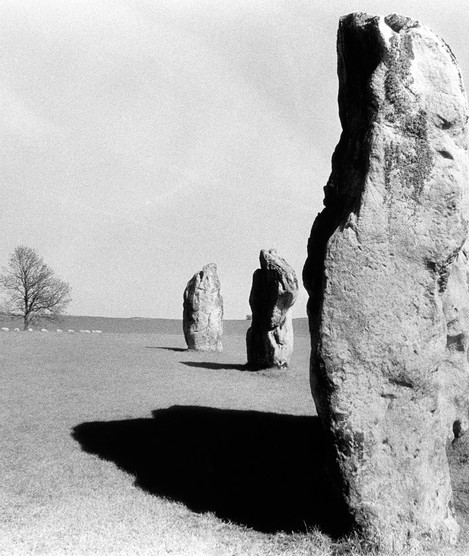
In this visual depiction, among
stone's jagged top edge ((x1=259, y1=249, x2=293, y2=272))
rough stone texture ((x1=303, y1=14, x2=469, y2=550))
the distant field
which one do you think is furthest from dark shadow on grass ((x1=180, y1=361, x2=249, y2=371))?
the distant field

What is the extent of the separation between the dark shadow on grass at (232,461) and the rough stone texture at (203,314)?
13624mm

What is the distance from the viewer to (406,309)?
243 inches

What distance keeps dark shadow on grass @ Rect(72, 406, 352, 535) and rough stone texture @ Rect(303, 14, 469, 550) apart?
79cm

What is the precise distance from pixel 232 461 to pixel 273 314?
393 inches

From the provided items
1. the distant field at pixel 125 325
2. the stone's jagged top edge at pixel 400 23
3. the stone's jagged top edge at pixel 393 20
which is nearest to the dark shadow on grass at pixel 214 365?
the stone's jagged top edge at pixel 393 20

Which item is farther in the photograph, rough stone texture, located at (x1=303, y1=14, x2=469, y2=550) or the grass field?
the grass field

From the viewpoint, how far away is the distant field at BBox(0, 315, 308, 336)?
45.9 meters

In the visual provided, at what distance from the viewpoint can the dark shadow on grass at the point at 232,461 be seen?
6.87 m

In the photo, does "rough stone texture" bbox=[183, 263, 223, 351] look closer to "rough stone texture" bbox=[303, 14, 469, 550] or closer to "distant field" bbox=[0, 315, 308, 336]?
"distant field" bbox=[0, 315, 308, 336]

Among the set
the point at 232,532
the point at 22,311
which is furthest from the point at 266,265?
the point at 22,311

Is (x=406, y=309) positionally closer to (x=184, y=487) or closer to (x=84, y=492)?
(x=184, y=487)

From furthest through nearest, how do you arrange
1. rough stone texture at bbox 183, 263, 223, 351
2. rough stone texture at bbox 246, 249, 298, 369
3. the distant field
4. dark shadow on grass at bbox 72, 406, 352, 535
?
the distant field < rough stone texture at bbox 183, 263, 223, 351 < rough stone texture at bbox 246, 249, 298, 369 < dark shadow on grass at bbox 72, 406, 352, 535

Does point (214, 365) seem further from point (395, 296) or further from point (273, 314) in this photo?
point (395, 296)

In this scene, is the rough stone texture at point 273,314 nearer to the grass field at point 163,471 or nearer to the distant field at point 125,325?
the grass field at point 163,471
